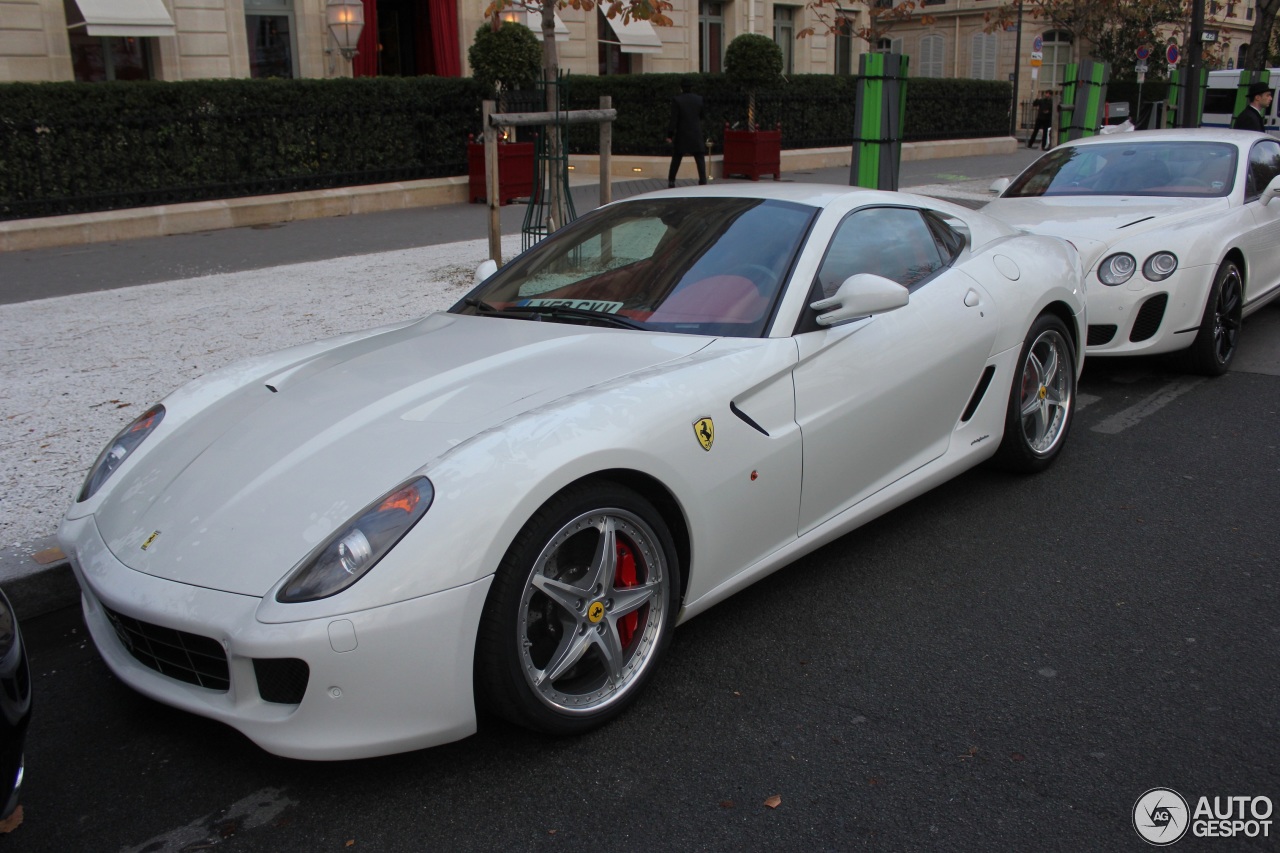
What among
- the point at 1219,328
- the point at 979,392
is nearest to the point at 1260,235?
the point at 1219,328

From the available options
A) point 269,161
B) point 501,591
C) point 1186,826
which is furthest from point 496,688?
point 269,161

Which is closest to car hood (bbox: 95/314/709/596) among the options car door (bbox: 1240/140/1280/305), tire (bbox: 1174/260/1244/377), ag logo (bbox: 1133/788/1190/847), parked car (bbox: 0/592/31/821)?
parked car (bbox: 0/592/31/821)

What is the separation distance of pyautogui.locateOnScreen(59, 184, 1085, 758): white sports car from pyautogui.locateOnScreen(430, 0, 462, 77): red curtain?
18.9 metres

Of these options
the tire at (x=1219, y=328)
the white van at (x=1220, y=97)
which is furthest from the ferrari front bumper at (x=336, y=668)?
the white van at (x=1220, y=97)

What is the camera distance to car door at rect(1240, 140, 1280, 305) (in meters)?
7.10

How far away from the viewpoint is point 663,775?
2.86 m

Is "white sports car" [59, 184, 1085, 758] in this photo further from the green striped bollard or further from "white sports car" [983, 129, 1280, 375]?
the green striped bollard

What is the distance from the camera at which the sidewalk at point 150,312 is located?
4910mm

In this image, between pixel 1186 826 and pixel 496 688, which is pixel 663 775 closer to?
pixel 496 688

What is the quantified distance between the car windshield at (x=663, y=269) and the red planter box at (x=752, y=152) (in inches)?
636

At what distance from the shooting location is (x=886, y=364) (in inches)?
155

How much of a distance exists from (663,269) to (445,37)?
778 inches

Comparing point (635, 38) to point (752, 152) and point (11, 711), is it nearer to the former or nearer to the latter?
point (752, 152)

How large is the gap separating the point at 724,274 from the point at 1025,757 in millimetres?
1856
